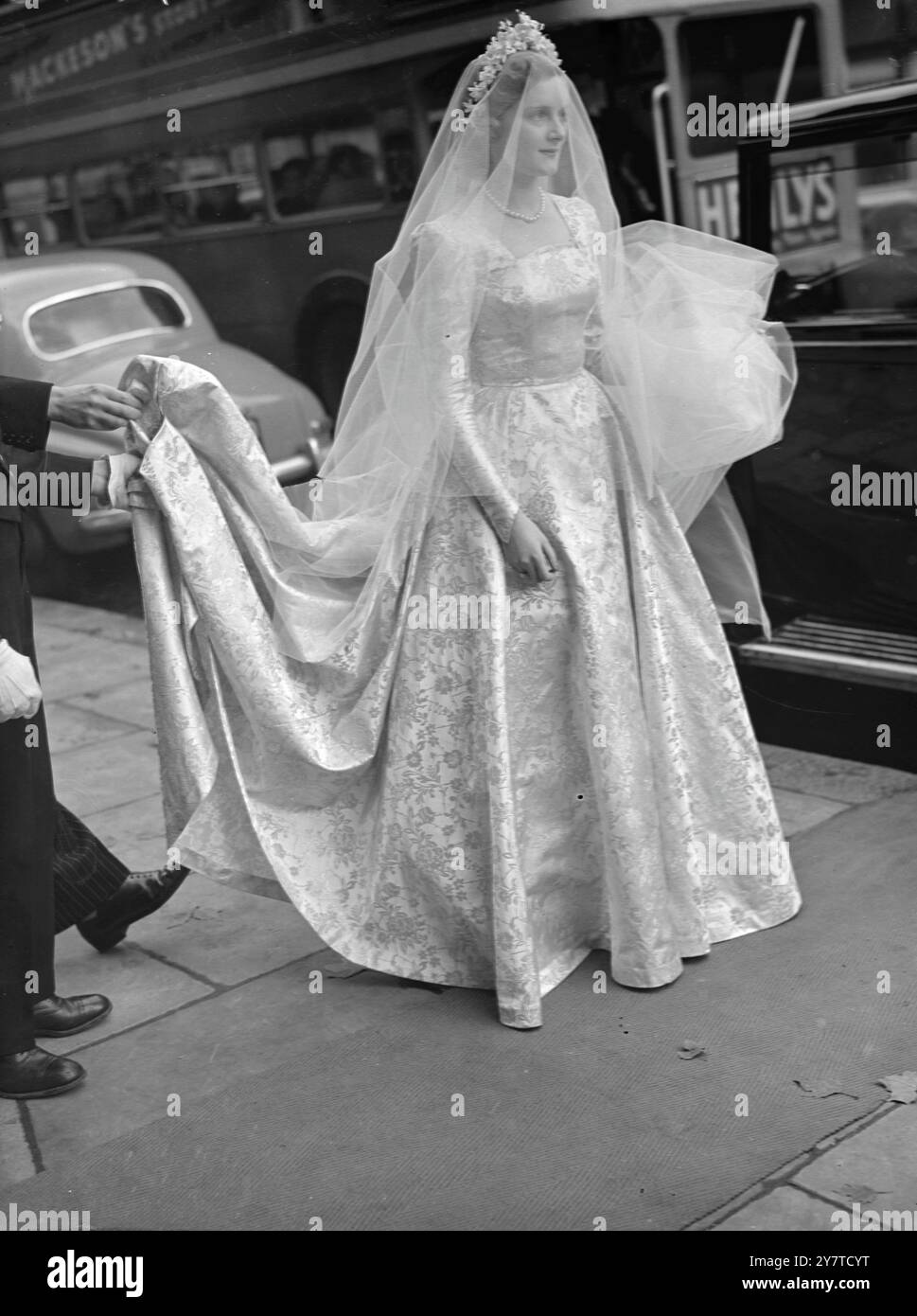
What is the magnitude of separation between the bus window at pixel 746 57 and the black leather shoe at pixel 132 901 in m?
4.97

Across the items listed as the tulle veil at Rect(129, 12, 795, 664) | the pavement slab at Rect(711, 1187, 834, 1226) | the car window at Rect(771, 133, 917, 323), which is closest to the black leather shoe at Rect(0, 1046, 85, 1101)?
the tulle veil at Rect(129, 12, 795, 664)

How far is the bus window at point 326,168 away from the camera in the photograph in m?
8.29

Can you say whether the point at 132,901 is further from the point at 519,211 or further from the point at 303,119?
the point at 303,119

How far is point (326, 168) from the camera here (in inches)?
334

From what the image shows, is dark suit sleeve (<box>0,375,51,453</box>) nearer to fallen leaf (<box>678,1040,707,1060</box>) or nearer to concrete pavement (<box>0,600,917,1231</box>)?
concrete pavement (<box>0,600,917,1231</box>)

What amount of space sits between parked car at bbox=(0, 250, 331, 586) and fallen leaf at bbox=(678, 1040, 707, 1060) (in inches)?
201

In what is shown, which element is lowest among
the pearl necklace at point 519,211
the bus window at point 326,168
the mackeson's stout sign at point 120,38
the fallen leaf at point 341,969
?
the fallen leaf at point 341,969

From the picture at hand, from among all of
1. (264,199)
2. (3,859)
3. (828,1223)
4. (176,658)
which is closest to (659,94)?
(264,199)

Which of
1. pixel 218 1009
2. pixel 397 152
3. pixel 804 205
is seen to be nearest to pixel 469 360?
pixel 218 1009

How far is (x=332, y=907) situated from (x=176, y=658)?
2.38 ft

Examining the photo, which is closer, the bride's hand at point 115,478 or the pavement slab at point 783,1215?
the pavement slab at point 783,1215

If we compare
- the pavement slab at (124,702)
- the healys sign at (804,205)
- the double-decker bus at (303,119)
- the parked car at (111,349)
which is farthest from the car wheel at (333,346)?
the healys sign at (804,205)

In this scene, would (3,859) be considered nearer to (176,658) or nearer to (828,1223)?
(176,658)

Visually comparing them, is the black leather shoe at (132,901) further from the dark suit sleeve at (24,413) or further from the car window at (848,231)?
the car window at (848,231)
